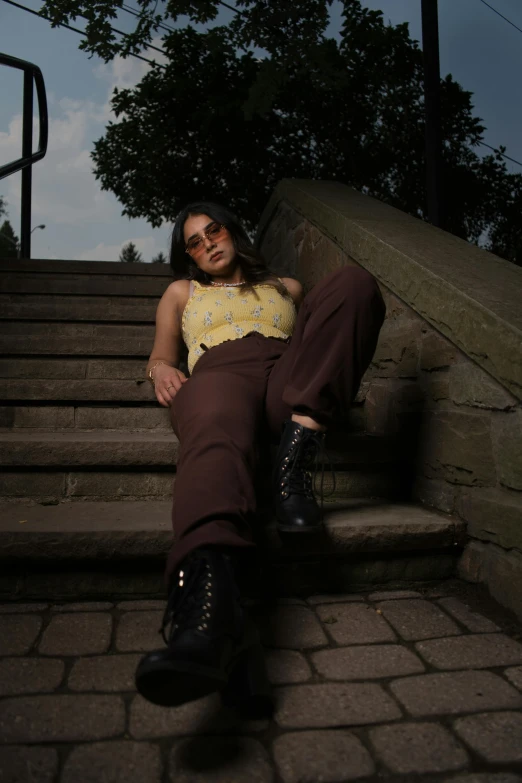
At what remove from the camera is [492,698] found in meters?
1.22

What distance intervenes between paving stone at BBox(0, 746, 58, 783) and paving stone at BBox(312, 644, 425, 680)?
567 millimetres

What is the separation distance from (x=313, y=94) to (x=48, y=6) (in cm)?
427

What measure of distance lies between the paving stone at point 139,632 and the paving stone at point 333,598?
42 cm

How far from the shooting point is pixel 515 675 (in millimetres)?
1315

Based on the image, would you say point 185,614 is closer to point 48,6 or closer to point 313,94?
point 48,6

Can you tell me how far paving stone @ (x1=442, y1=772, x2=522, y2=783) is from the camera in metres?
0.99

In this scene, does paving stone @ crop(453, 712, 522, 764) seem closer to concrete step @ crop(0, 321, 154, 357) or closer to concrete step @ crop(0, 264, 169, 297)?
concrete step @ crop(0, 321, 154, 357)

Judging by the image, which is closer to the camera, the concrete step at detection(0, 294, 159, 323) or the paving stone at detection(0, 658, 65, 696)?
the paving stone at detection(0, 658, 65, 696)

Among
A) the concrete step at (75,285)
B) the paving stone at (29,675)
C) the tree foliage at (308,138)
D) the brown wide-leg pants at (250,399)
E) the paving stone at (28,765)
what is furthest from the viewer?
the tree foliage at (308,138)

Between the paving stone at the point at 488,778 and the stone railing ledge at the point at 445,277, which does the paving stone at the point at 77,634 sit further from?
the stone railing ledge at the point at 445,277

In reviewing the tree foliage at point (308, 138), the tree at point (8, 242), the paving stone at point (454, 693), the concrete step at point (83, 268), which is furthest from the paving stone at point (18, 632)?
the tree at point (8, 242)

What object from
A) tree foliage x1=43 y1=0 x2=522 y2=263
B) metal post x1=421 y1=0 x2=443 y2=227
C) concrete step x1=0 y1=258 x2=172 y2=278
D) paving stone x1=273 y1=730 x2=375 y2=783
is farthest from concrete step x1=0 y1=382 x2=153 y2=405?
tree foliage x1=43 y1=0 x2=522 y2=263

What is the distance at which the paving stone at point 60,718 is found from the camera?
1.09 m

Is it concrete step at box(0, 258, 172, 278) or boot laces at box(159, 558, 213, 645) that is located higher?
concrete step at box(0, 258, 172, 278)
